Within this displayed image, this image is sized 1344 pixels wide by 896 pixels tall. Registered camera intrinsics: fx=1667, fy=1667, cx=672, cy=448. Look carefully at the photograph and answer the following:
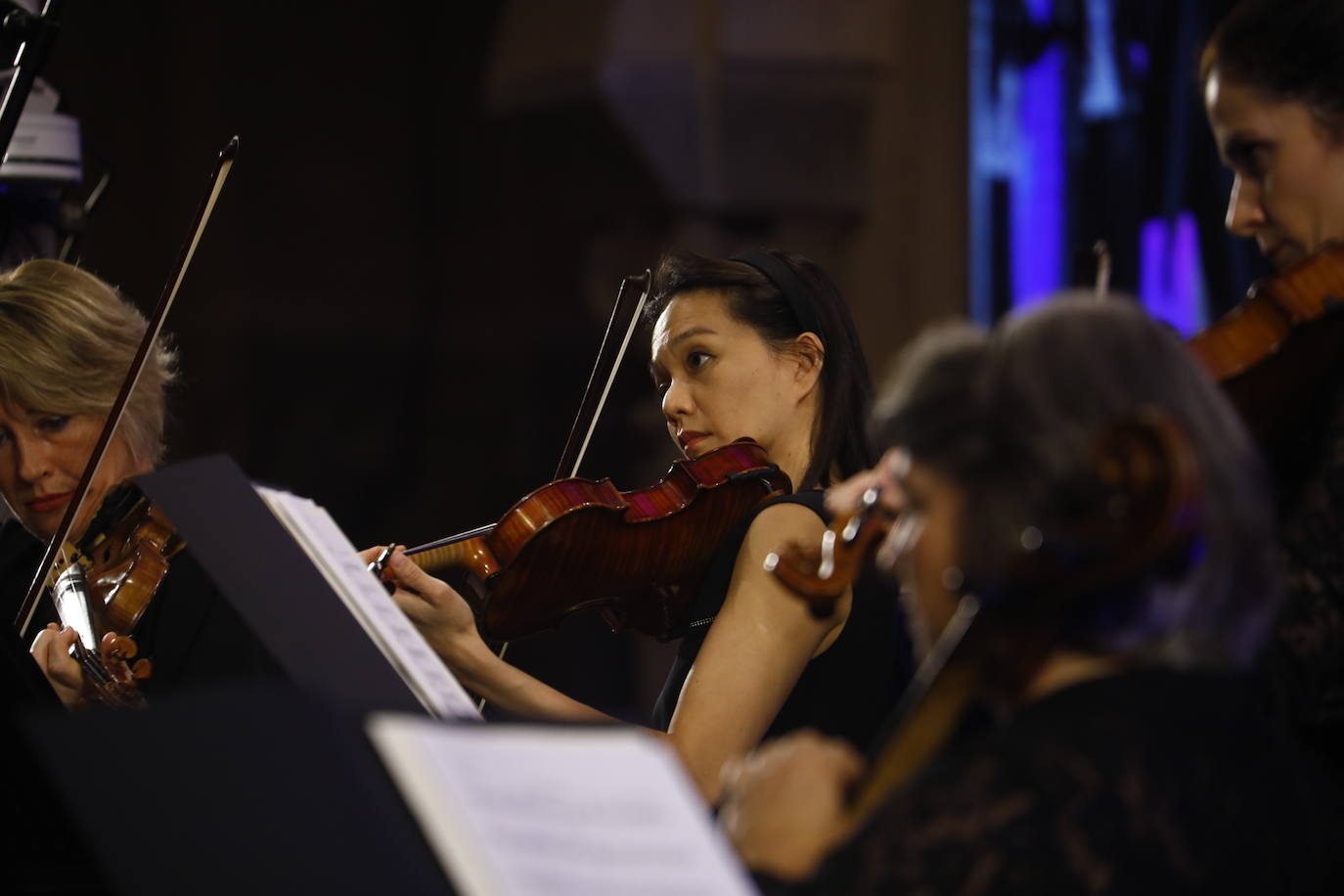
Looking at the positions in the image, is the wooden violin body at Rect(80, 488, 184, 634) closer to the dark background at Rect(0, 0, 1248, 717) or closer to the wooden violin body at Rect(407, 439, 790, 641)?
the wooden violin body at Rect(407, 439, 790, 641)

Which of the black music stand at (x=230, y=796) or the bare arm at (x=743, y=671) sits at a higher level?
the black music stand at (x=230, y=796)

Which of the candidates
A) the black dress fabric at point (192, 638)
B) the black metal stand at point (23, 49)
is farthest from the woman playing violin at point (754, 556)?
the black metal stand at point (23, 49)

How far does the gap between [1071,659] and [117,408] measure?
1.52 m

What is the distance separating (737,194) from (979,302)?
32.7 inches

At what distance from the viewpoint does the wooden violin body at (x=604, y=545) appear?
221cm

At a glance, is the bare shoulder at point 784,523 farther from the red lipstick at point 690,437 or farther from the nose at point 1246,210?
the nose at point 1246,210

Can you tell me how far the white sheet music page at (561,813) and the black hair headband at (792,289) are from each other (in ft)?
4.58

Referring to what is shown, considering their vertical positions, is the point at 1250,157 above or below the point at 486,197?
above

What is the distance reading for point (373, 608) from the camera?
1518mm

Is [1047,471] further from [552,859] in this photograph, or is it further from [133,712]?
[133,712]

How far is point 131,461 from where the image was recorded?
97.5 inches

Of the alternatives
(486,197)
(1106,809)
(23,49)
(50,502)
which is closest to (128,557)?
(50,502)

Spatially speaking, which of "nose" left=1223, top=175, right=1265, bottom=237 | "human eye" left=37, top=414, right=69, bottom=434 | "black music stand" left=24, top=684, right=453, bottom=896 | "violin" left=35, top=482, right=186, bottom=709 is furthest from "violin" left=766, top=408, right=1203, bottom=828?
"human eye" left=37, top=414, right=69, bottom=434

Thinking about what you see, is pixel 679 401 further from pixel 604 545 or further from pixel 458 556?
pixel 458 556
